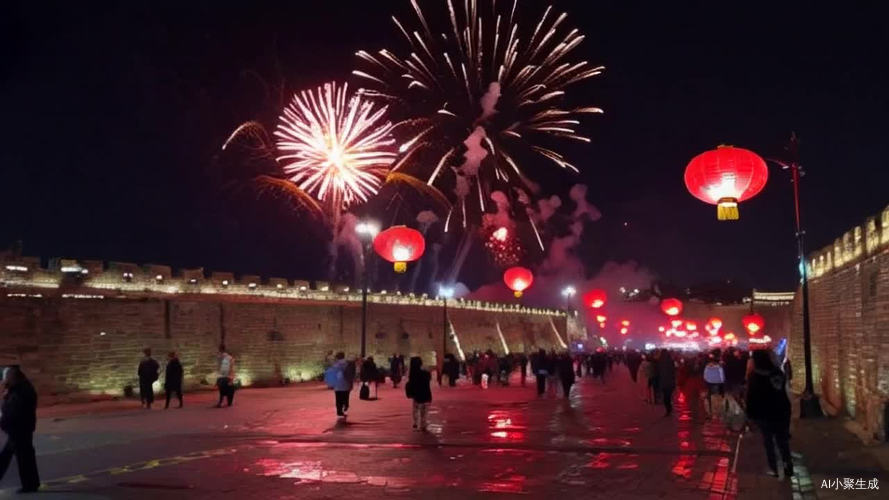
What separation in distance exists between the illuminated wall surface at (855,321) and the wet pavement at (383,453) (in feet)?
8.66

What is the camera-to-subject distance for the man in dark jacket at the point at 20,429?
904 centimetres

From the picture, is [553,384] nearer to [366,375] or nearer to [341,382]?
[366,375]

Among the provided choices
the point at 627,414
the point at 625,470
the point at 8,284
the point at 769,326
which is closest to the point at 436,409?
the point at 627,414

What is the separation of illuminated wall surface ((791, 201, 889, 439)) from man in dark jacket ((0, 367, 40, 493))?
11.9m

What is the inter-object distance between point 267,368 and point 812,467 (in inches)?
967

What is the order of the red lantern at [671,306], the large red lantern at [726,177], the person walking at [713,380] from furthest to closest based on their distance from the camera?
the red lantern at [671,306] < the person walking at [713,380] < the large red lantern at [726,177]

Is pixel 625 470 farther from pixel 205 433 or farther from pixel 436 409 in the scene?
pixel 436 409

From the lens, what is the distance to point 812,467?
435 inches

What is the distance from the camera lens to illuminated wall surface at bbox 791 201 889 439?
13.0 meters

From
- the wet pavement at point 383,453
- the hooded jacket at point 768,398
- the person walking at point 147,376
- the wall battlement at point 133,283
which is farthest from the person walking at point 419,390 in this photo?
the wall battlement at point 133,283

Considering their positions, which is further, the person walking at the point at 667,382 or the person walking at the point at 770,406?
the person walking at the point at 667,382

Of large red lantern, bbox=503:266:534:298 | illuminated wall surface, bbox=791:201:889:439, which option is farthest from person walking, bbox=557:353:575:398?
large red lantern, bbox=503:266:534:298

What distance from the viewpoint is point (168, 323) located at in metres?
27.5

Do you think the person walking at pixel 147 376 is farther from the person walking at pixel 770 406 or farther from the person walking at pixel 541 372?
the person walking at pixel 770 406
